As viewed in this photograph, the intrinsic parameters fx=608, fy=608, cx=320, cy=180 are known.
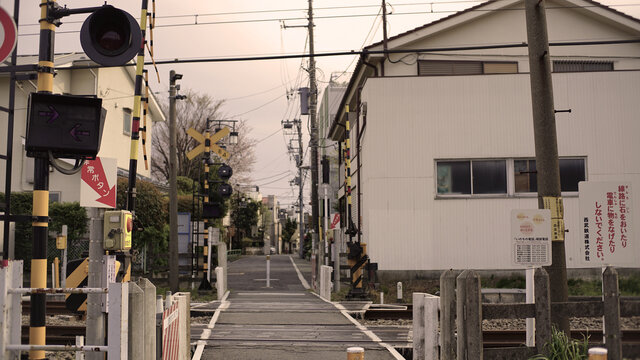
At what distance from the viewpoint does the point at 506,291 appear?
14250mm

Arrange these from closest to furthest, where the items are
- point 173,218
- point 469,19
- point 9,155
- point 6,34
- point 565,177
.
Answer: point 6,34
point 9,155
point 173,218
point 565,177
point 469,19

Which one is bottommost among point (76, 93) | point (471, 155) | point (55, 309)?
point (55, 309)

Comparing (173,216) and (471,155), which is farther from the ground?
(471,155)

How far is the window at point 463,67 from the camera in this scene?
2038 cm

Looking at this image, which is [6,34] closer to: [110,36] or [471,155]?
[110,36]

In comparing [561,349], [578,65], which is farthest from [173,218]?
[578,65]

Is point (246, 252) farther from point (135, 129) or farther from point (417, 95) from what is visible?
point (135, 129)

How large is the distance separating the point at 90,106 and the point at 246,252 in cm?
6010

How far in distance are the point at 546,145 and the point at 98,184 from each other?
Result: 5.95 meters

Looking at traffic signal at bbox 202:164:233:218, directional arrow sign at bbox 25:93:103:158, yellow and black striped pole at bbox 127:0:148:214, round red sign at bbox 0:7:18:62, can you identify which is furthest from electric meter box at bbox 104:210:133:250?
traffic signal at bbox 202:164:233:218

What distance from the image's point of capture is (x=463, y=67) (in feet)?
67.3

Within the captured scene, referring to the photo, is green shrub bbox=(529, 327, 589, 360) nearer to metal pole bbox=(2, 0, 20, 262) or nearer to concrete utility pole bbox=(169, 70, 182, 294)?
metal pole bbox=(2, 0, 20, 262)

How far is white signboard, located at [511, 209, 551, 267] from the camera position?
7547 mm

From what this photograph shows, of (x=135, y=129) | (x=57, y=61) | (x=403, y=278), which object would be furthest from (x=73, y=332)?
(x=57, y=61)
